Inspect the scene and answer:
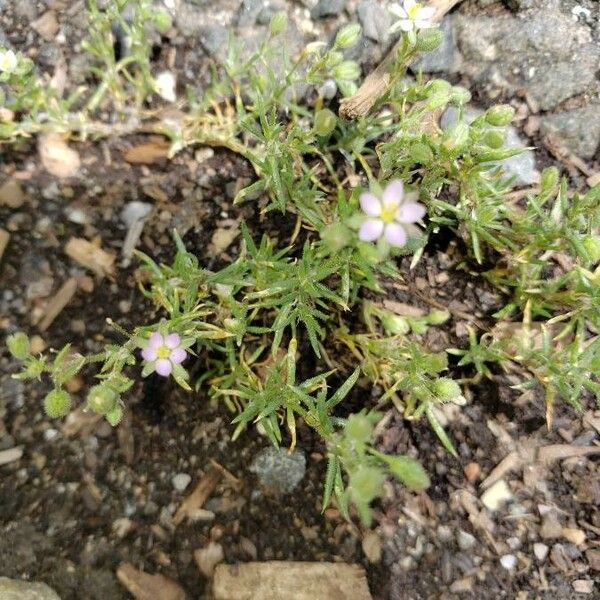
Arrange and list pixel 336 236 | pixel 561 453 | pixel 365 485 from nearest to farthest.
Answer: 1. pixel 365 485
2. pixel 336 236
3. pixel 561 453

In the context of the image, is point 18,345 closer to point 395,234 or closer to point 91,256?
point 91,256

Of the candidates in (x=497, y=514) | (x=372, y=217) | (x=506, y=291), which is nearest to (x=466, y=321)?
(x=506, y=291)

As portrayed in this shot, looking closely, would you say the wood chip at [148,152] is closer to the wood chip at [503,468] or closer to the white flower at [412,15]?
the white flower at [412,15]

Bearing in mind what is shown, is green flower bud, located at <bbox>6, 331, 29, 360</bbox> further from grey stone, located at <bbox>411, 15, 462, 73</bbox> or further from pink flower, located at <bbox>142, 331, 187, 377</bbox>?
grey stone, located at <bbox>411, 15, 462, 73</bbox>

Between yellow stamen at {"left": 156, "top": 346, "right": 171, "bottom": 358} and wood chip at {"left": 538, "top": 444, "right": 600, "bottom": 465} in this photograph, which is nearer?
yellow stamen at {"left": 156, "top": 346, "right": 171, "bottom": 358}

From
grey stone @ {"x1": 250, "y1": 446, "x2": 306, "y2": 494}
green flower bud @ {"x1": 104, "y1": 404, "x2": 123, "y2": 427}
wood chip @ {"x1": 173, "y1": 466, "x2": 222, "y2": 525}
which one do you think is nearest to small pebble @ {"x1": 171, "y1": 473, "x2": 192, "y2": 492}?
wood chip @ {"x1": 173, "y1": 466, "x2": 222, "y2": 525}

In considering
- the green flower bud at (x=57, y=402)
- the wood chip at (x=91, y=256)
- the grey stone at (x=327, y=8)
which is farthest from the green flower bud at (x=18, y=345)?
the grey stone at (x=327, y=8)

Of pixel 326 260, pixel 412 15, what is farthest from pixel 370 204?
pixel 412 15
